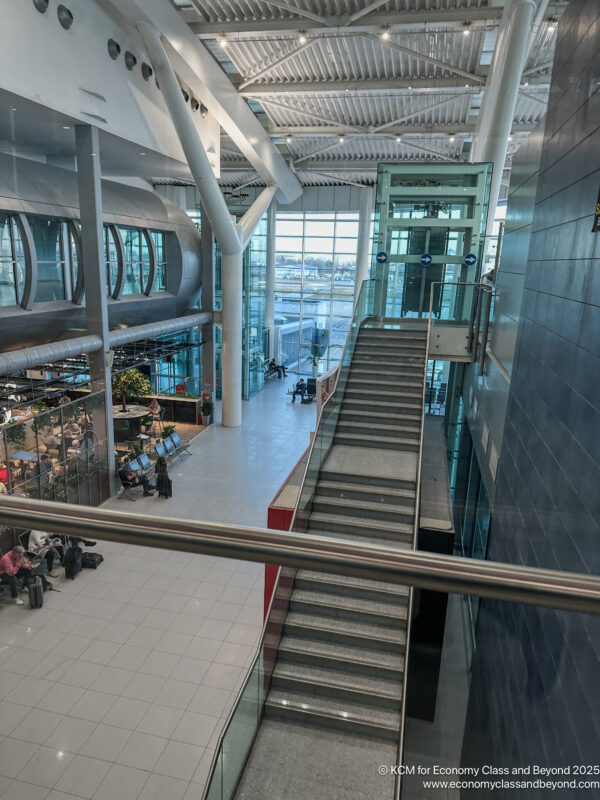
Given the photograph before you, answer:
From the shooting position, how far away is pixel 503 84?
29.5 ft

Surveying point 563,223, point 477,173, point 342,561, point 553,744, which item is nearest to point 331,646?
point 553,744

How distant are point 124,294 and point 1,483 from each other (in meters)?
6.25

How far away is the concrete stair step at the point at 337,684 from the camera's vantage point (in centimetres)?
515

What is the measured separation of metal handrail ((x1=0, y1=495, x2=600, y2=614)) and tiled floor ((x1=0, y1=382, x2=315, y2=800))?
3297mm

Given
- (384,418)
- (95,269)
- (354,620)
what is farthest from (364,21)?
(354,620)

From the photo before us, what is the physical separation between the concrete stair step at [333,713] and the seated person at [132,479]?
21.2 ft

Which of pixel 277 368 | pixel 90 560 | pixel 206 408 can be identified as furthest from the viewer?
pixel 277 368

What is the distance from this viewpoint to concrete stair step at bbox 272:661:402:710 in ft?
16.9

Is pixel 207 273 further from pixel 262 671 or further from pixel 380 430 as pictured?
pixel 262 671

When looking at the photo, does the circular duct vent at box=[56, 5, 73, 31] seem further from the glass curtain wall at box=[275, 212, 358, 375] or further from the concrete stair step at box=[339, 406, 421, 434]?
the glass curtain wall at box=[275, 212, 358, 375]

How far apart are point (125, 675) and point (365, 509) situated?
3497mm

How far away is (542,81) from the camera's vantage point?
Answer: 40.1ft

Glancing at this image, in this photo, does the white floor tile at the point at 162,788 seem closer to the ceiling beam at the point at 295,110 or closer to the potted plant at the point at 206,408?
the potted plant at the point at 206,408

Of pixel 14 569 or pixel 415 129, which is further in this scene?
pixel 415 129
